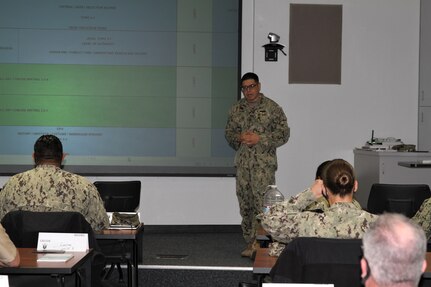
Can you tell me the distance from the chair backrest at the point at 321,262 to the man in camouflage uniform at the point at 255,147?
3.88 m

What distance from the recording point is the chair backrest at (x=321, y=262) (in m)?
3.15

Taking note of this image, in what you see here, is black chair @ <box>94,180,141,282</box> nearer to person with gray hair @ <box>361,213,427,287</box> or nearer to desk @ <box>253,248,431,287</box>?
desk @ <box>253,248,431,287</box>

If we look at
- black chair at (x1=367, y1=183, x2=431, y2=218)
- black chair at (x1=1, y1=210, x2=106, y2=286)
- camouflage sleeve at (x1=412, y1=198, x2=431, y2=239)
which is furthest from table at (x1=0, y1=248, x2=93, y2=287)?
black chair at (x1=367, y1=183, x2=431, y2=218)

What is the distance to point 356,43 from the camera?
891 centimetres

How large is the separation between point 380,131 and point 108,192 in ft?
13.0

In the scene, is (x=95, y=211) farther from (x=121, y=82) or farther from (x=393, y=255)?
(x=121, y=82)

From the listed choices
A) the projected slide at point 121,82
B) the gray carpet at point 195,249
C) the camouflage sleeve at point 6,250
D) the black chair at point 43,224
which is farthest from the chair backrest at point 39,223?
the projected slide at point 121,82

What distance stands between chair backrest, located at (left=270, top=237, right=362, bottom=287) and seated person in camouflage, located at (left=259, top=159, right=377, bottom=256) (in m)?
0.25

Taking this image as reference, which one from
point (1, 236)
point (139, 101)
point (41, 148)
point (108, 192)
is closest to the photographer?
point (1, 236)

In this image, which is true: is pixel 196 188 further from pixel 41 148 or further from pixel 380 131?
pixel 41 148

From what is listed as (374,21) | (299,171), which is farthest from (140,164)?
(374,21)

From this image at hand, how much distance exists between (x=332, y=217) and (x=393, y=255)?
156 cm

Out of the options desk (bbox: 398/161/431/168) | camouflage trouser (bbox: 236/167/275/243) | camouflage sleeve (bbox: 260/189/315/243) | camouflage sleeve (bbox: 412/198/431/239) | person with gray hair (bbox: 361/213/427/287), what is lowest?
camouflage trouser (bbox: 236/167/275/243)

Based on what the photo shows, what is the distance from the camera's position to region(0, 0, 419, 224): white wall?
8812 mm
